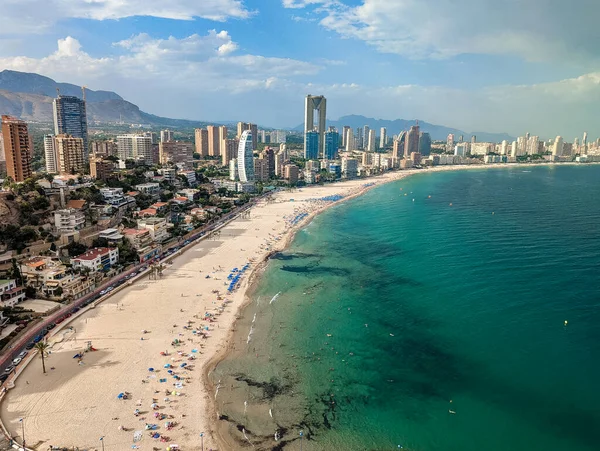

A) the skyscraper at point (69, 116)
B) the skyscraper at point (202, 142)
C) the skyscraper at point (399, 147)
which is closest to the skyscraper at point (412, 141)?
the skyscraper at point (399, 147)

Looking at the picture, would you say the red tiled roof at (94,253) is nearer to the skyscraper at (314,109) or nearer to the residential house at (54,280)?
the residential house at (54,280)

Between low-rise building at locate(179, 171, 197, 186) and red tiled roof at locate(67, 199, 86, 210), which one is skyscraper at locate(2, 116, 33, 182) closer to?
red tiled roof at locate(67, 199, 86, 210)

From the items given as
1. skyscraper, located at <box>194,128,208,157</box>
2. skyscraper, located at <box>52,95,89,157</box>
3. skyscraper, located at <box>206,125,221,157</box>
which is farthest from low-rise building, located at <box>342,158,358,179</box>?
skyscraper, located at <box>52,95,89,157</box>

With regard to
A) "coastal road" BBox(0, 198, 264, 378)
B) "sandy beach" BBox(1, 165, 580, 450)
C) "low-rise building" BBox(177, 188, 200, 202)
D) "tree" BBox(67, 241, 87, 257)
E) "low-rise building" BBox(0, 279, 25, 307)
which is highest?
"low-rise building" BBox(177, 188, 200, 202)

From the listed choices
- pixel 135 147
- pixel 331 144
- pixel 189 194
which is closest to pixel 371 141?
pixel 331 144

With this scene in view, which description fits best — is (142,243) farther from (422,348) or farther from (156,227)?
(422,348)

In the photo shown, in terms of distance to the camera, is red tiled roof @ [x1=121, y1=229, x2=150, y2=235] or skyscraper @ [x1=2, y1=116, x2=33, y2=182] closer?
→ red tiled roof @ [x1=121, y1=229, x2=150, y2=235]

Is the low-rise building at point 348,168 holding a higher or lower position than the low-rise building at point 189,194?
higher
